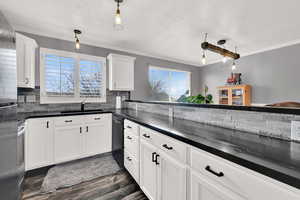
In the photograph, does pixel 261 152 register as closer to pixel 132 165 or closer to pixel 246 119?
pixel 246 119

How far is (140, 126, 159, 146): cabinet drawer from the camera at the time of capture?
4.06 ft

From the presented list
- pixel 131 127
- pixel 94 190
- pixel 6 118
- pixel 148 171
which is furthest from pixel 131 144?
pixel 6 118

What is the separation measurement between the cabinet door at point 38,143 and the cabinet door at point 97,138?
0.54 metres

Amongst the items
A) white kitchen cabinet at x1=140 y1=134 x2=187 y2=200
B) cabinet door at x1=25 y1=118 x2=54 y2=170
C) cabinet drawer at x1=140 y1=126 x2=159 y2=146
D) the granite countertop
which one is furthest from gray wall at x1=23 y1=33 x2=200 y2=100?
the granite countertop

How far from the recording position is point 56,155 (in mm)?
2117

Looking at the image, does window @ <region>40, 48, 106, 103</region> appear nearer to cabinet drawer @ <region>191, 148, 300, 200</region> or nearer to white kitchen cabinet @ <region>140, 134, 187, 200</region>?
white kitchen cabinet @ <region>140, 134, 187, 200</region>

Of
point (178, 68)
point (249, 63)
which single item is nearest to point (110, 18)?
point (178, 68)

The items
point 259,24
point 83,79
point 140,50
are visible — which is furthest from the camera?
point 140,50

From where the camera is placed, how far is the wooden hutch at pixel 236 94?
3.78 metres

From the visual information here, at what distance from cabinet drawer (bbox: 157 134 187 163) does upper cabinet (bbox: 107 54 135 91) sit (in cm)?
219

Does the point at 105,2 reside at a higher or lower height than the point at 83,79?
higher

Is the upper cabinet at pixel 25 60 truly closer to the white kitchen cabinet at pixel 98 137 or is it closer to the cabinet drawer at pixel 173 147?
the white kitchen cabinet at pixel 98 137

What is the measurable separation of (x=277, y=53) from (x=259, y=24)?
171 centimetres

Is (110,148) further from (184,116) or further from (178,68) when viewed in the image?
(178,68)
